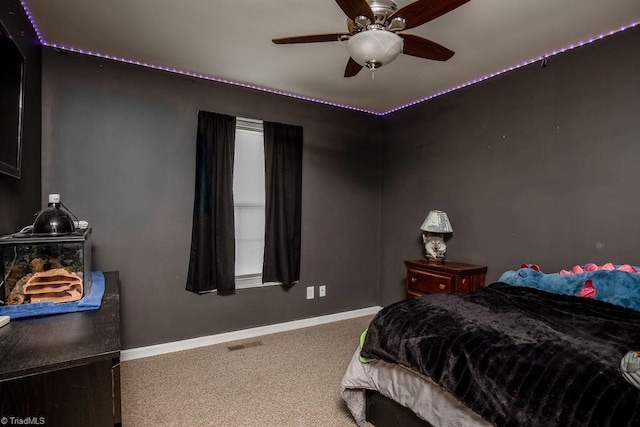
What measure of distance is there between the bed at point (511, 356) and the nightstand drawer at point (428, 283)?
0.63 metres

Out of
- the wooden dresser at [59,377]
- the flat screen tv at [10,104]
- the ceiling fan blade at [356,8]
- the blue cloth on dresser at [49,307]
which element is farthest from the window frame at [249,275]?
the wooden dresser at [59,377]

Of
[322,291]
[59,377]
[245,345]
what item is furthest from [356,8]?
[322,291]

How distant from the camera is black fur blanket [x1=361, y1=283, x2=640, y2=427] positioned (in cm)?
113

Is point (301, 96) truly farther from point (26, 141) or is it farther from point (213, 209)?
point (26, 141)

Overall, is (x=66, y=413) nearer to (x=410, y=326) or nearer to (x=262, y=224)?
(x=410, y=326)

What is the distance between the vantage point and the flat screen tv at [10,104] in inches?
58.7

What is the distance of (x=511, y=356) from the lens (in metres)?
1.36

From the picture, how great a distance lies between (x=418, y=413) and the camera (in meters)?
1.61

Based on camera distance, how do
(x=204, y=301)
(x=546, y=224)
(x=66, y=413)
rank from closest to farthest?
1. (x=66, y=413)
2. (x=546, y=224)
3. (x=204, y=301)

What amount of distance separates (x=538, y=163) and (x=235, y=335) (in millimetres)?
3025

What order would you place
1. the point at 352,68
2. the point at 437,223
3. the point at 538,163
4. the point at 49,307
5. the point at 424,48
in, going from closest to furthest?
1. the point at 49,307
2. the point at 424,48
3. the point at 352,68
4. the point at 538,163
5. the point at 437,223

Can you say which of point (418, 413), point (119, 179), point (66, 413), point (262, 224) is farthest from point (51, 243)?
point (262, 224)

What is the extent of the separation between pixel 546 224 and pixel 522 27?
1.42m

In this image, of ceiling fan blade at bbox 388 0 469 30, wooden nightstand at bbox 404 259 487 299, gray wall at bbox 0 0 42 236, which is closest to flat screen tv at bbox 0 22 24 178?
gray wall at bbox 0 0 42 236
